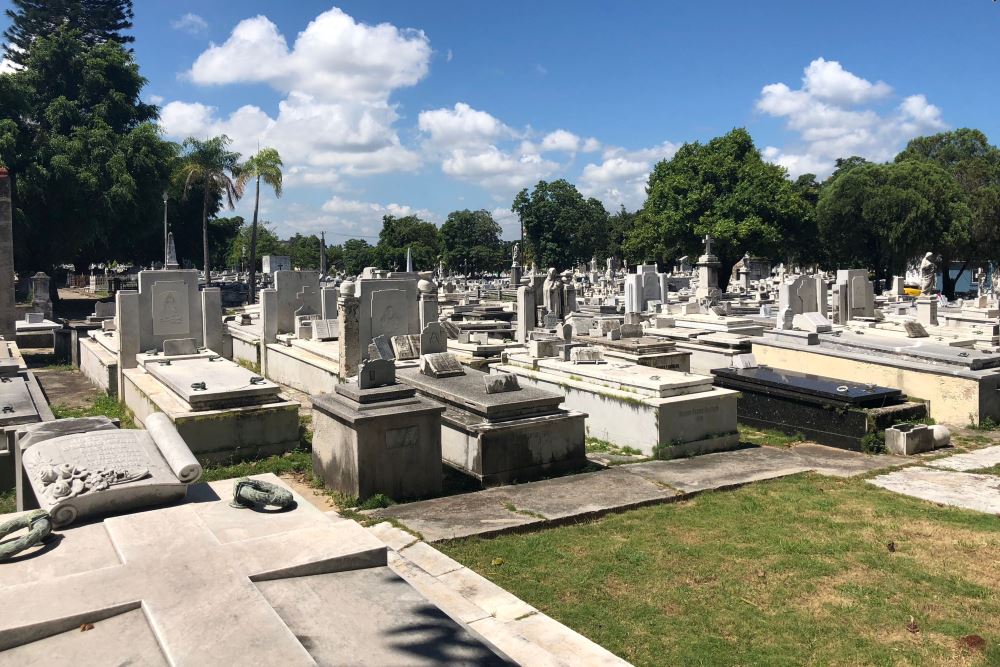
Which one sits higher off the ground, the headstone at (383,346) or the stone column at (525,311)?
the stone column at (525,311)

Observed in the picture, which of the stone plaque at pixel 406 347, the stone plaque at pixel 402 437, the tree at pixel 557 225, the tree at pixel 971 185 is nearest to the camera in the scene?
the stone plaque at pixel 402 437

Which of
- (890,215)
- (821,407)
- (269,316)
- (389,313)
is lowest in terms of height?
(821,407)

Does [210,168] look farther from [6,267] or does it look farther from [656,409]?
[656,409]

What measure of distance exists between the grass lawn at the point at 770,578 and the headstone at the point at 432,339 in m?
6.33

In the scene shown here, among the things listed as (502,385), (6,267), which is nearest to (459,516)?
(502,385)

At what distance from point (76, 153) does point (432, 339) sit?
26391mm

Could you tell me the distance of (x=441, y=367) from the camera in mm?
10367

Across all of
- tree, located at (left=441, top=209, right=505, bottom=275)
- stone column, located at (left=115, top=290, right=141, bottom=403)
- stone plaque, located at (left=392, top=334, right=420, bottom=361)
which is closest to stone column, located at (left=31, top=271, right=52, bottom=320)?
stone column, located at (left=115, top=290, right=141, bottom=403)

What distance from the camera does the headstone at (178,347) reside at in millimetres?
13672

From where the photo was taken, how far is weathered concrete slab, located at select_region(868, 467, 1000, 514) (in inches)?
307

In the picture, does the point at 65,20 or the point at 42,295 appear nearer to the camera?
the point at 42,295

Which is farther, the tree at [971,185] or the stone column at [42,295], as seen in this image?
the tree at [971,185]

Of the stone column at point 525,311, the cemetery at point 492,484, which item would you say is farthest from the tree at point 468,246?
the stone column at point 525,311

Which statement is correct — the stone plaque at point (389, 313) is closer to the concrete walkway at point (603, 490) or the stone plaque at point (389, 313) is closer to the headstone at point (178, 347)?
the headstone at point (178, 347)
